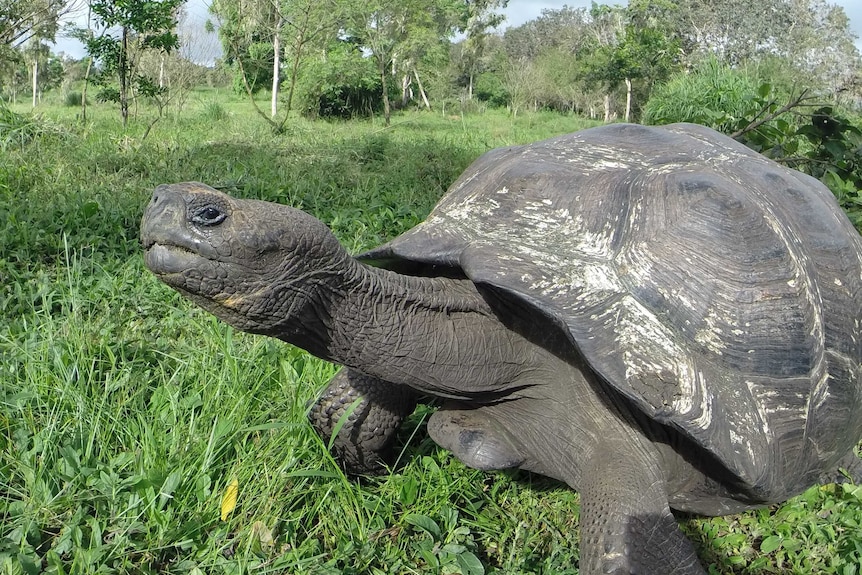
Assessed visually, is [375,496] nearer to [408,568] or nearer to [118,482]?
[408,568]

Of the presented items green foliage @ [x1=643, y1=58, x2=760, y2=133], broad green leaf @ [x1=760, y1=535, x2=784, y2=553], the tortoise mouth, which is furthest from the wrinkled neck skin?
green foliage @ [x1=643, y1=58, x2=760, y2=133]

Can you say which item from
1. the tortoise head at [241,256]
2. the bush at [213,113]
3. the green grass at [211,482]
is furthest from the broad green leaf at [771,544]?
the bush at [213,113]

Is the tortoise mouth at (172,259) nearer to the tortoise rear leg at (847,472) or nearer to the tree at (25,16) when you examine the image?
the tortoise rear leg at (847,472)

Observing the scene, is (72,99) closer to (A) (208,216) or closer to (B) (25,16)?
(B) (25,16)

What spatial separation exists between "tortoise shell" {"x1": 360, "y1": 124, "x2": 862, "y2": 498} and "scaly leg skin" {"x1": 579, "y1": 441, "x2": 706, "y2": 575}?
0.68ft

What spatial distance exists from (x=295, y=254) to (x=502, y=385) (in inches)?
31.0

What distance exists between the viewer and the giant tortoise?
1.53m

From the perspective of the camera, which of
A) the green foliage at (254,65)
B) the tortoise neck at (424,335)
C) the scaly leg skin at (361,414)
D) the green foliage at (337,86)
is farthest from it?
the green foliage at (337,86)

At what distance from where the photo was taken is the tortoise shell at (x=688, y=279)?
1617 millimetres

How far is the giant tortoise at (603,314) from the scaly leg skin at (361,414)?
0.04ft

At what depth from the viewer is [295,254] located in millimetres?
1490

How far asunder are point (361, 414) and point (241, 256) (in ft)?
2.91

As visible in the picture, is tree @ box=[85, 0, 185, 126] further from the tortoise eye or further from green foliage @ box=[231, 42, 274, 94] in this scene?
the tortoise eye

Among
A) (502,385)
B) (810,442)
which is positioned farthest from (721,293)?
(502,385)
